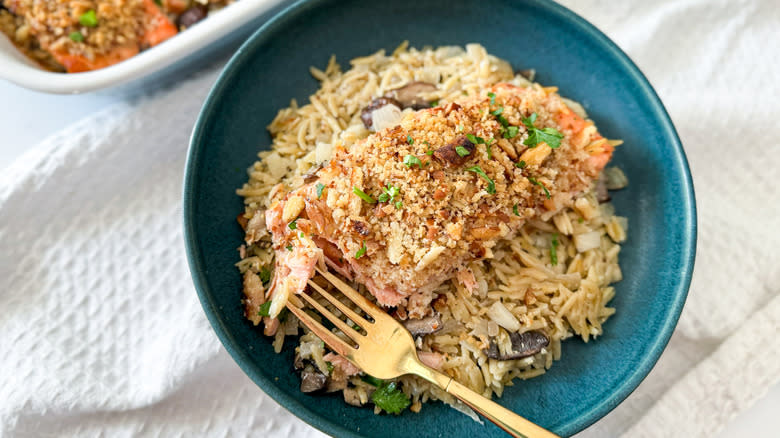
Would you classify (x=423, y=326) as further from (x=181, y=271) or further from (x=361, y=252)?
(x=181, y=271)

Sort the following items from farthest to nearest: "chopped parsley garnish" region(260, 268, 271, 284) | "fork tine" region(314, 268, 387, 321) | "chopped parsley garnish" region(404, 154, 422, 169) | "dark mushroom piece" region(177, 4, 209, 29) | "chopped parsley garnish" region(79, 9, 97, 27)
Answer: "dark mushroom piece" region(177, 4, 209, 29) → "chopped parsley garnish" region(79, 9, 97, 27) → "chopped parsley garnish" region(260, 268, 271, 284) → "fork tine" region(314, 268, 387, 321) → "chopped parsley garnish" region(404, 154, 422, 169)

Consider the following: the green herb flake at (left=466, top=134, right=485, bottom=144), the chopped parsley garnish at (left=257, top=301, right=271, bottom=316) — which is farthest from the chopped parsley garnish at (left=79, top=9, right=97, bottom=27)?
the green herb flake at (left=466, top=134, right=485, bottom=144)

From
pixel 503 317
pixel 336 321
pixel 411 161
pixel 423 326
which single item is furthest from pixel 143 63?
pixel 503 317

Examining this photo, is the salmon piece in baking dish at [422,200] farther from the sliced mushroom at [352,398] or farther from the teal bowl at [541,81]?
the sliced mushroom at [352,398]

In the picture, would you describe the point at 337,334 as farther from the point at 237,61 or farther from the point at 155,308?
the point at 237,61

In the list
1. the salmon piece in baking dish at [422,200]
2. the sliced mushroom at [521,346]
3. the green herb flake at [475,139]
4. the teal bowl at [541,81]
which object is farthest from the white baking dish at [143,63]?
the sliced mushroom at [521,346]

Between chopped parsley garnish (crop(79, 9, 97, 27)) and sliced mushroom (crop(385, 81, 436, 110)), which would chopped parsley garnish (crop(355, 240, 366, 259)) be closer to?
sliced mushroom (crop(385, 81, 436, 110))
